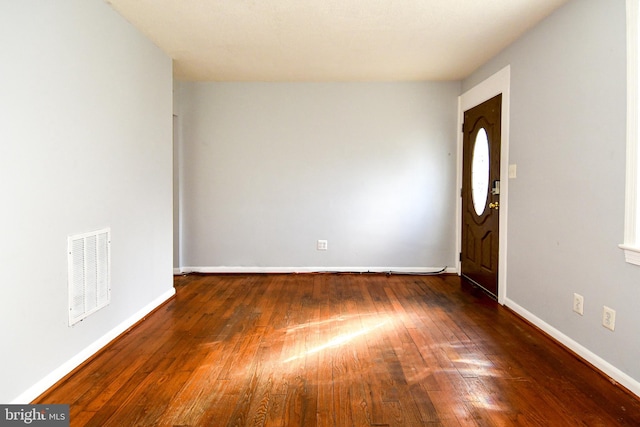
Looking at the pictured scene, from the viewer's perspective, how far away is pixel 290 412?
1858mm

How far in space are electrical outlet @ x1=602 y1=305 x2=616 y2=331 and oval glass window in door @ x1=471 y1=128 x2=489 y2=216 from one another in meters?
1.84

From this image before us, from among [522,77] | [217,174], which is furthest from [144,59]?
[522,77]

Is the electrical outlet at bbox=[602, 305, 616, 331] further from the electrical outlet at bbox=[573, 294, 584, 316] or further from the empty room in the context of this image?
the electrical outlet at bbox=[573, 294, 584, 316]

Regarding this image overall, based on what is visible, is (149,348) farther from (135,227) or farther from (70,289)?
(135,227)

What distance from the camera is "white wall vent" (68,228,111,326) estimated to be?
2.29 metres

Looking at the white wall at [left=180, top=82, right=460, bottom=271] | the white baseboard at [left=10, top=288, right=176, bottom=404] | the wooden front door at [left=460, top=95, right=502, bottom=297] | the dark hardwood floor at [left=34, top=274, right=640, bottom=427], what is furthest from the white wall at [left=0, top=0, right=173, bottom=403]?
the wooden front door at [left=460, top=95, right=502, bottom=297]

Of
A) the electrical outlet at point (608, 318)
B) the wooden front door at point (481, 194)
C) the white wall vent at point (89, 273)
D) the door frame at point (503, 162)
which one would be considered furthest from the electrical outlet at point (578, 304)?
the white wall vent at point (89, 273)

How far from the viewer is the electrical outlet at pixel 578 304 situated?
2477 millimetres

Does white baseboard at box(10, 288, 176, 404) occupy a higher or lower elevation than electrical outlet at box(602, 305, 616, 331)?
lower

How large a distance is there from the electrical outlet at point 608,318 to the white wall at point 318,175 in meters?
2.57

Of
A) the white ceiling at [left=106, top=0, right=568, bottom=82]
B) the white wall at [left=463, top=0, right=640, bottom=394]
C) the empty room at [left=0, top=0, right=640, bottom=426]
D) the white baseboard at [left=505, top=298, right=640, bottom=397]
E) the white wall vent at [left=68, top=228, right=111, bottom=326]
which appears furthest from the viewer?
the white ceiling at [left=106, top=0, right=568, bottom=82]

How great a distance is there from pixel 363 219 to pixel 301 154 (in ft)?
3.69

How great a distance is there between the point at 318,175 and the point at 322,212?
47cm

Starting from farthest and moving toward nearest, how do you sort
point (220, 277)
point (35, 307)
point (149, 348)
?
point (220, 277)
point (149, 348)
point (35, 307)
